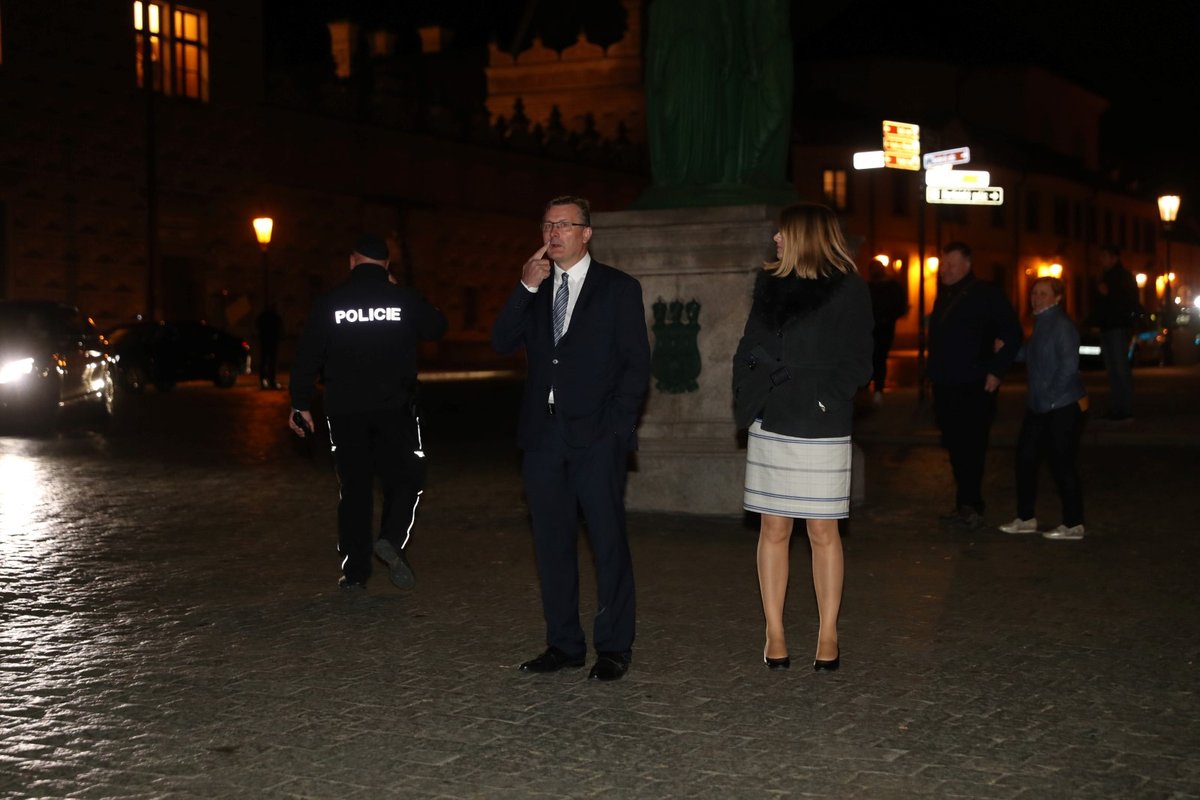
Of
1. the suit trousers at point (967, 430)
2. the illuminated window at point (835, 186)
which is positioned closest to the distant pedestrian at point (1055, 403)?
the suit trousers at point (967, 430)

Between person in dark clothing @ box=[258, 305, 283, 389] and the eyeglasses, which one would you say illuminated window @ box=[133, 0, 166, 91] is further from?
the eyeglasses

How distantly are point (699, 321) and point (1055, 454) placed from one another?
269 centimetres

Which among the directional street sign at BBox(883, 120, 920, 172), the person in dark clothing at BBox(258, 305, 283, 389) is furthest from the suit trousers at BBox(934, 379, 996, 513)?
the person in dark clothing at BBox(258, 305, 283, 389)

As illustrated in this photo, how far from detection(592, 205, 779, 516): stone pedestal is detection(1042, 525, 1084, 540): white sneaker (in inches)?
82.0

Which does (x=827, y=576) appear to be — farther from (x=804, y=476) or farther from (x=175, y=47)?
(x=175, y=47)

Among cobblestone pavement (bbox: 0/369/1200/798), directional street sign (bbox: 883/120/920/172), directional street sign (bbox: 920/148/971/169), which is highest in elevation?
directional street sign (bbox: 883/120/920/172)

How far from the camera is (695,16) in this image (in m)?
12.5

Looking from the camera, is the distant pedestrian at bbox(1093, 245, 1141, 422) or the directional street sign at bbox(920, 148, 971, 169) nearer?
the distant pedestrian at bbox(1093, 245, 1141, 422)

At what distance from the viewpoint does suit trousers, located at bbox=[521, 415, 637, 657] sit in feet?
22.2

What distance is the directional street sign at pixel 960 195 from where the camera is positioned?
78.9 ft

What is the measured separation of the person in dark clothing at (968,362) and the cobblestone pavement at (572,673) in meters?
0.42

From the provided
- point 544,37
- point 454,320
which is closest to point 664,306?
point 454,320

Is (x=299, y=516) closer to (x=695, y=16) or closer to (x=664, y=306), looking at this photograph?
(x=664, y=306)

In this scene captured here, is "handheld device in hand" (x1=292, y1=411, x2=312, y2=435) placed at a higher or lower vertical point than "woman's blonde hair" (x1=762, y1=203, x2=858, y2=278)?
lower
